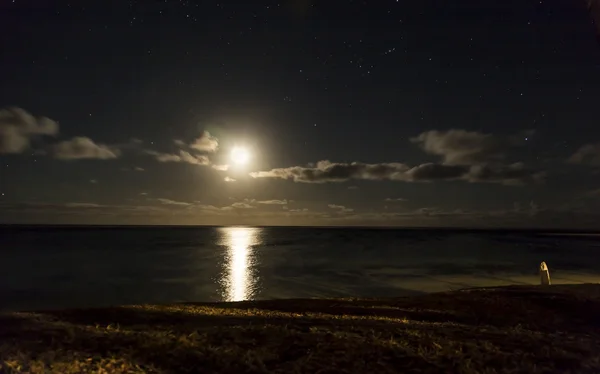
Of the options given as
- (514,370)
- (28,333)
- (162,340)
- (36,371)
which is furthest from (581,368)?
(28,333)

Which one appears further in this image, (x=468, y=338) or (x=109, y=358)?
(x=468, y=338)

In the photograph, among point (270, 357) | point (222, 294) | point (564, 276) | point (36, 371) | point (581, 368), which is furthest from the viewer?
point (564, 276)

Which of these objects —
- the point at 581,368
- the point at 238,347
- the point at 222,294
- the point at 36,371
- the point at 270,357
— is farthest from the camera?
the point at 222,294

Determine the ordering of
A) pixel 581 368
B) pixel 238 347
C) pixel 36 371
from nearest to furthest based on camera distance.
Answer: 1. pixel 36 371
2. pixel 581 368
3. pixel 238 347

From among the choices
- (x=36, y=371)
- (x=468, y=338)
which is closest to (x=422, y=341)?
(x=468, y=338)

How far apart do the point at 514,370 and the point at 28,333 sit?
1290 centimetres

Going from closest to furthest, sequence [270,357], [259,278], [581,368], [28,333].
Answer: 1. [581,368]
2. [270,357]
3. [28,333]
4. [259,278]

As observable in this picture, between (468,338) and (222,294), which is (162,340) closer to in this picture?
(468,338)

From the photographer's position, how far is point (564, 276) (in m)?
44.8

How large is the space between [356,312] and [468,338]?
7.61 metres

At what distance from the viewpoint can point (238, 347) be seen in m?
10.3

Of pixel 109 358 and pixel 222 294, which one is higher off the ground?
pixel 109 358

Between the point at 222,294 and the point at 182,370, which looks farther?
the point at 222,294

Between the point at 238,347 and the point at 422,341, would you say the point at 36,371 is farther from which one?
the point at 422,341
